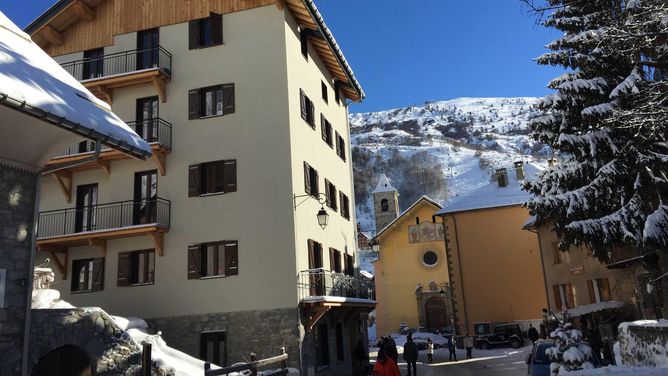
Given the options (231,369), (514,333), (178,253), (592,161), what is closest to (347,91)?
(178,253)

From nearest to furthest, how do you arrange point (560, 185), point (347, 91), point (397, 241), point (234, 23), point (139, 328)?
point (560, 185)
point (139, 328)
point (234, 23)
point (347, 91)
point (397, 241)

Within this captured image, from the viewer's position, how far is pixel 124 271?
20047 millimetres

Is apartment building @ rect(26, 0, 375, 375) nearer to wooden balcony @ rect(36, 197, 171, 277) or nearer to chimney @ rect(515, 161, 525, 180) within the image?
wooden balcony @ rect(36, 197, 171, 277)

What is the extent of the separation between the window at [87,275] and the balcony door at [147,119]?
15.9 feet

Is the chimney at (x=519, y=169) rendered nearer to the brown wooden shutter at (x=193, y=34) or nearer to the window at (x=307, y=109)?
the window at (x=307, y=109)

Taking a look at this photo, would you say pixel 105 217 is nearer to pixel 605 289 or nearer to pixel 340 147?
pixel 340 147

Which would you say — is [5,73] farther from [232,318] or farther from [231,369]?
[232,318]

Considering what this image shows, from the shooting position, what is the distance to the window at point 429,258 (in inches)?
1937

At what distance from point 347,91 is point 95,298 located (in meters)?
16.4

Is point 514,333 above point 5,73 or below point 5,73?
below

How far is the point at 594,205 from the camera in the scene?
15367 millimetres

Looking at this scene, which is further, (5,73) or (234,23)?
(234,23)

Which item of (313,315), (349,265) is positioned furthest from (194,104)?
(349,265)

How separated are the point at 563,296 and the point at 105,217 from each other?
2309cm
